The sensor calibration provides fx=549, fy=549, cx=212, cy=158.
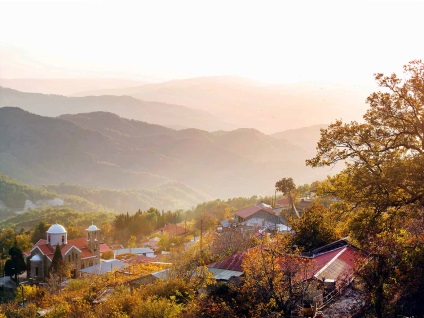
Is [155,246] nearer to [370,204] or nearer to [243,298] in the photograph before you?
[243,298]

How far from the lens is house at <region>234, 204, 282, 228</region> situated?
2092 inches

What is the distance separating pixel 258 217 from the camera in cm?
5547

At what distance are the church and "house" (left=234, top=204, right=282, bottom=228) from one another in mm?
14685

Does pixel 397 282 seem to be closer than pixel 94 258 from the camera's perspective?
Yes

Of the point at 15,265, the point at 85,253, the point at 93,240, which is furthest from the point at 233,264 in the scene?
the point at 93,240

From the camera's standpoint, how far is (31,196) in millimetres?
154125

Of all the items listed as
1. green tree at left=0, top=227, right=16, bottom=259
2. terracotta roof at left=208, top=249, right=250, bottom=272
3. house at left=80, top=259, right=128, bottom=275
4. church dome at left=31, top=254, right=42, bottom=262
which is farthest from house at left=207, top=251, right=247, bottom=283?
green tree at left=0, top=227, right=16, bottom=259

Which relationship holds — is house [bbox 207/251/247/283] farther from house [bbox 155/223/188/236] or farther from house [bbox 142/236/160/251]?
house [bbox 155/223/188/236]

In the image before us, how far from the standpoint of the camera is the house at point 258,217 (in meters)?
53.1

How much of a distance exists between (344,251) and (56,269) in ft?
97.2

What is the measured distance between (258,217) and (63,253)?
1939cm

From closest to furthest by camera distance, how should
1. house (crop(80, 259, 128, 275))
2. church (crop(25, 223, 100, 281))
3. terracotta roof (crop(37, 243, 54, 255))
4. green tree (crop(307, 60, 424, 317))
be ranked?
green tree (crop(307, 60, 424, 317))
house (crop(80, 259, 128, 275))
church (crop(25, 223, 100, 281))
terracotta roof (crop(37, 243, 54, 255))

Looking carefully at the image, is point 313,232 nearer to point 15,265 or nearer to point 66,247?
point 66,247

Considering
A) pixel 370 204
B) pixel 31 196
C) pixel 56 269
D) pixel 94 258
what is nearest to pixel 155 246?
pixel 94 258
